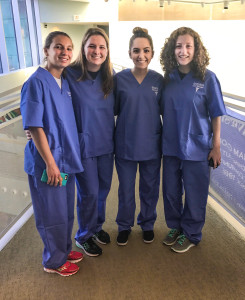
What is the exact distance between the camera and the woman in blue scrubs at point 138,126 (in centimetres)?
168

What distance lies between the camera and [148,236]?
2.00 meters

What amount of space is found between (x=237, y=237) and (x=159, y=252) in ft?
1.87

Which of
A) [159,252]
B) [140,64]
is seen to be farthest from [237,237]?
Result: [140,64]

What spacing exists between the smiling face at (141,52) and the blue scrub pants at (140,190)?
580 millimetres

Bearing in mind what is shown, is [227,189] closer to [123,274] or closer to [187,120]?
[187,120]

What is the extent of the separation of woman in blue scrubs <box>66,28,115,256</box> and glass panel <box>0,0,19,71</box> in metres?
4.42

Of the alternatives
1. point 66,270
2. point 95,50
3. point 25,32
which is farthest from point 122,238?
point 25,32

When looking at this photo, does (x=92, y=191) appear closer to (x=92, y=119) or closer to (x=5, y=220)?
(x=92, y=119)

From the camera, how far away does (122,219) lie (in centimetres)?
199

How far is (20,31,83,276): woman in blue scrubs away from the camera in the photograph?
1404 mm

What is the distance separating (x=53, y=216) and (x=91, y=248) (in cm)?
43

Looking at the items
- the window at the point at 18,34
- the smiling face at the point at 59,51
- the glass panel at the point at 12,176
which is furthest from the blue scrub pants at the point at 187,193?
the window at the point at 18,34

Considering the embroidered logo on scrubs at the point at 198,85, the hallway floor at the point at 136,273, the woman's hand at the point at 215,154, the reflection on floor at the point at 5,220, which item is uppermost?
the embroidered logo on scrubs at the point at 198,85

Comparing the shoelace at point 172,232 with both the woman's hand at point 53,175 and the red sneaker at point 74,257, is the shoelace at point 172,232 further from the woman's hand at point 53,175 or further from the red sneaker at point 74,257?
the woman's hand at point 53,175
